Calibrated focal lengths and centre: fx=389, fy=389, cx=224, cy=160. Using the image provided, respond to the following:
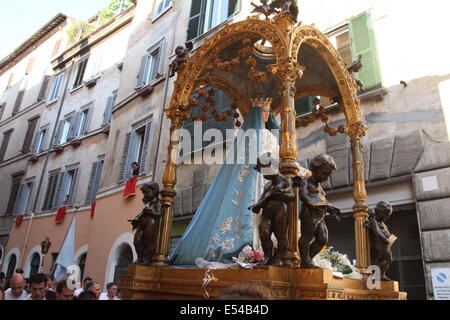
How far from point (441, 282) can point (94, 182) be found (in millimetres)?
12300

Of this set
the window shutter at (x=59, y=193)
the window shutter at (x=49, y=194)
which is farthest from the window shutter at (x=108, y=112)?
the window shutter at (x=49, y=194)

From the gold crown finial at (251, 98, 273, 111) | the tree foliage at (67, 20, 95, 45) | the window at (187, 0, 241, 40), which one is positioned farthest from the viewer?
the tree foliage at (67, 20, 95, 45)

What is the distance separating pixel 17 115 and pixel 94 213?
44.4ft

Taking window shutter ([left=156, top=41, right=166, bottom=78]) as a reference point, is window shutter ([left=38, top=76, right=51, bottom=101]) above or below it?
above

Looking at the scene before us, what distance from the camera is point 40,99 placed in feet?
71.6

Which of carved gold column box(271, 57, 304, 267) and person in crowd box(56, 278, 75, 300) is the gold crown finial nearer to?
carved gold column box(271, 57, 304, 267)

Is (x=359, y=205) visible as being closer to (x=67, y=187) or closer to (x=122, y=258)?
(x=122, y=258)

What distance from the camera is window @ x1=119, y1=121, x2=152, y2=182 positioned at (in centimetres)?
1220

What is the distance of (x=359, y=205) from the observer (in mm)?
4852

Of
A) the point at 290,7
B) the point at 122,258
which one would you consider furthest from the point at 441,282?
Answer: the point at 122,258

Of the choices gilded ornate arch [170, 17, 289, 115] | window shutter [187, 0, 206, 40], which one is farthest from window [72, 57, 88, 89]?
gilded ornate arch [170, 17, 289, 115]

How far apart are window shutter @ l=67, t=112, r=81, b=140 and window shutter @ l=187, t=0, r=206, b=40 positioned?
7944 mm

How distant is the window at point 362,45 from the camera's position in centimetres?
736

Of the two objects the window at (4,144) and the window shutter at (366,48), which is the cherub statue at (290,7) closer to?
the window shutter at (366,48)
